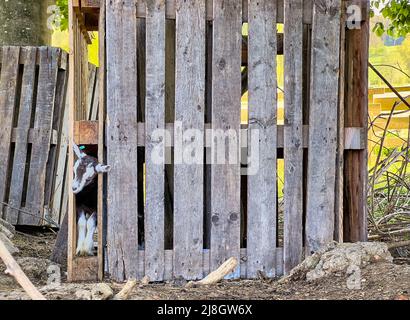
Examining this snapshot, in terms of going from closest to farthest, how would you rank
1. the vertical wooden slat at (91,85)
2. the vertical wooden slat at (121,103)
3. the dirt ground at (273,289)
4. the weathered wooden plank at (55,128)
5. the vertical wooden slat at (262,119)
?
the dirt ground at (273,289)
the vertical wooden slat at (121,103)
the vertical wooden slat at (262,119)
the weathered wooden plank at (55,128)
the vertical wooden slat at (91,85)

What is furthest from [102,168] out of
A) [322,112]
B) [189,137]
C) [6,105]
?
A: [6,105]

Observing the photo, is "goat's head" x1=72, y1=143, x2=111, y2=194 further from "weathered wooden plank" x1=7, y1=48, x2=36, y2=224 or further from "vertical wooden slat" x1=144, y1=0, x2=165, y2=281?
"weathered wooden plank" x1=7, y1=48, x2=36, y2=224

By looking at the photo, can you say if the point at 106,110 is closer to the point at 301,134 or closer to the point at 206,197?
the point at 206,197

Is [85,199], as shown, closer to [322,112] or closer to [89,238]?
[89,238]

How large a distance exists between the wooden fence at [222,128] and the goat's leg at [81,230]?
161mm

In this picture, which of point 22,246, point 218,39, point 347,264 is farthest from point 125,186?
point 22,246

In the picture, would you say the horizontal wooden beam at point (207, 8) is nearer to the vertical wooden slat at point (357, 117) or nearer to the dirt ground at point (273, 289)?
the vertical wooden slat at point (357, 117)

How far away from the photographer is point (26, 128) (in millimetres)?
7246

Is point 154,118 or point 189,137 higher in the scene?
point 154,118

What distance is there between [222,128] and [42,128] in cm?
352

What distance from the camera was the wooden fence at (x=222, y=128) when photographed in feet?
13.9

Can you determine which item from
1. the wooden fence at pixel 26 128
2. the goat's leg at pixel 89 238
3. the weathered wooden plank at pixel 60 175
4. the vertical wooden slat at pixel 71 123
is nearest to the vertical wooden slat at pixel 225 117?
the goat's leg at pixel 89 238

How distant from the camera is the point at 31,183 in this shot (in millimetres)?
7273

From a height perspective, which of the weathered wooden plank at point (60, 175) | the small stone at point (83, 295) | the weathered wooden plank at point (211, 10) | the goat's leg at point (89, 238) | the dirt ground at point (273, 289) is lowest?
the dirt ground at point (273, 289)
